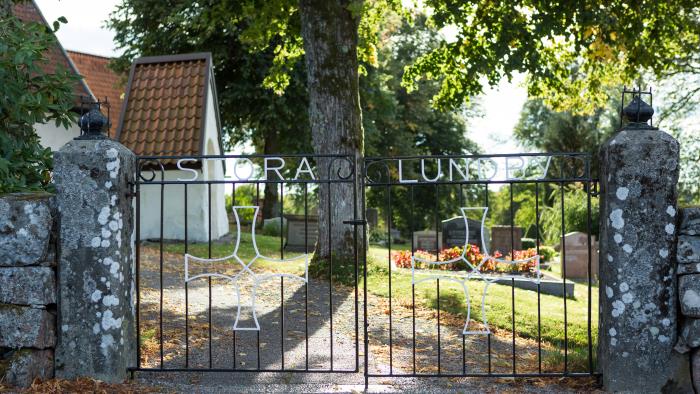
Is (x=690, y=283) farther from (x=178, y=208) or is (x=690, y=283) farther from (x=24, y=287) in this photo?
(x=178, y=208)

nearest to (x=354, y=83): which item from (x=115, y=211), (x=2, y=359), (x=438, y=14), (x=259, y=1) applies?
(x=438, y=14)

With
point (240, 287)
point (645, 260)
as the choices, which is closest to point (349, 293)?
point (240, 287)

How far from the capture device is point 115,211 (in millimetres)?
5281

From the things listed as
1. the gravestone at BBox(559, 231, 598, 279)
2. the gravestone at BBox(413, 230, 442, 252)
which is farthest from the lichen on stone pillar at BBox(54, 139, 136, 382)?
the gravestone at BBox(413, 230, 442, 252)

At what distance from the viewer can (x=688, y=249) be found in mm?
4984

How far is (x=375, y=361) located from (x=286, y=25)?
9482 mm

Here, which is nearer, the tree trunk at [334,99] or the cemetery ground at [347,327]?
the cemetery ground at [347,327]

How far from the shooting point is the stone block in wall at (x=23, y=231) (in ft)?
16.8

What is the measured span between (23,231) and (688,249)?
16.4 feet

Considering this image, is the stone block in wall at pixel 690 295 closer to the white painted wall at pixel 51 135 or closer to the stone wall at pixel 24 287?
the stone wall at pixel 24 287

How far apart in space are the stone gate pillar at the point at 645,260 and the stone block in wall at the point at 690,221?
0.06 meters

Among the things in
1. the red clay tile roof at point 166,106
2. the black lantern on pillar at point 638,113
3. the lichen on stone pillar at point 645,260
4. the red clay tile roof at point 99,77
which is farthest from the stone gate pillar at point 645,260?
the red clay tile roof at point 99,77

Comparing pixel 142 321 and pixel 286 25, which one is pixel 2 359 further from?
pixel 286 25

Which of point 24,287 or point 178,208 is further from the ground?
point 178,208
